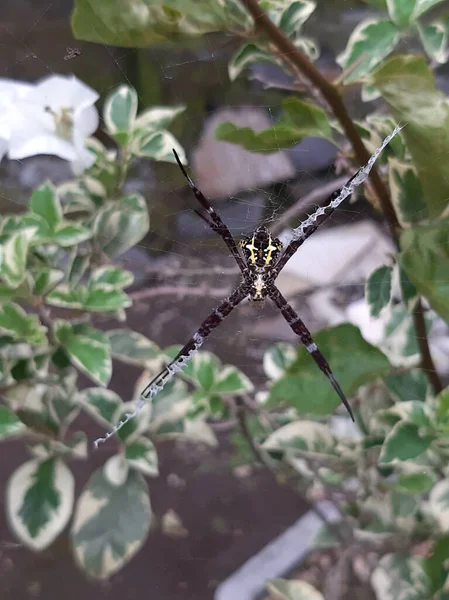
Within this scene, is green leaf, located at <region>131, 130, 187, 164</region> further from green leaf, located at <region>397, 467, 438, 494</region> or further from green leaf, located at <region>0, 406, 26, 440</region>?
green leaf, located at <region>397, 467, 438, 494</region>

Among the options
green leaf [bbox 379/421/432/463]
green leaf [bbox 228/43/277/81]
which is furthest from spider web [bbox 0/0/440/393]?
green leaf [bbox 379/421/432/463]

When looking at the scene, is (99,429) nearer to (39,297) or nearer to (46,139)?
(39,297)

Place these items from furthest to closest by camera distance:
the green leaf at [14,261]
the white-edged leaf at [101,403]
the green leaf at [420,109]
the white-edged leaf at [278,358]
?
the white-edged leaf at [278,358] < the white-edged leaf at [101,403] < the green leaf at [14,261] < the green leaf at [420,109]

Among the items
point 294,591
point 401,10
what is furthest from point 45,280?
point 294,591

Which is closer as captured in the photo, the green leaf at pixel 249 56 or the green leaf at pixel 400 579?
the green leaf at pixel 249 56

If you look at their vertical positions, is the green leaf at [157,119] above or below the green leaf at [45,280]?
above

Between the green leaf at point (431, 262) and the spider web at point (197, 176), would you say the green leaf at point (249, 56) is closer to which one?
the spider web at point (197, 176)

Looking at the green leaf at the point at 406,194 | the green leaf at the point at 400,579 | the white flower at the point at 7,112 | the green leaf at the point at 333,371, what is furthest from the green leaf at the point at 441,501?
the white flower at the point at 7,112

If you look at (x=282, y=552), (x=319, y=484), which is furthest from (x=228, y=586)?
(x=319, y=484)
